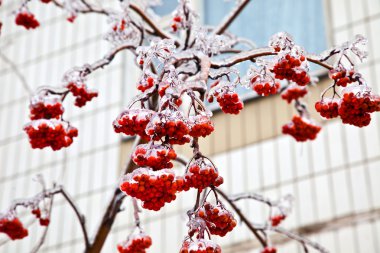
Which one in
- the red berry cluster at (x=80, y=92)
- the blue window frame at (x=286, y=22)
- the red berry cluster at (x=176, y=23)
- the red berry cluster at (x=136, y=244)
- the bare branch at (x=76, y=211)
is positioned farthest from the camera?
the blue window frame at (x=286, y=22)

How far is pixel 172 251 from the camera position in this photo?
922cm

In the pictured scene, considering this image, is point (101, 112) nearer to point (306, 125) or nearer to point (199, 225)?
point (306, 125)

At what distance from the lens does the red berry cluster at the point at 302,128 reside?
19.6ft

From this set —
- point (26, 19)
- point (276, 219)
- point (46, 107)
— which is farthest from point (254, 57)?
point (26, 19)

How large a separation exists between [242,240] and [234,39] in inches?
126

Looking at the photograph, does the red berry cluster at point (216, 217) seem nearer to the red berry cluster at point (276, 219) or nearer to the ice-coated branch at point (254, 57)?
the ice-coated branch at point (254, 57)

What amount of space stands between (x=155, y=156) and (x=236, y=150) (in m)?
6.01

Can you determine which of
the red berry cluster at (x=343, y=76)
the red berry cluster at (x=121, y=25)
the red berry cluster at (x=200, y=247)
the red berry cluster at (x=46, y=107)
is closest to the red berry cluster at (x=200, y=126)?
the red berry cluster at (x=200, y=247)

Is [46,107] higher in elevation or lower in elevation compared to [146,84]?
higher

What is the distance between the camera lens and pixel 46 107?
4762mm

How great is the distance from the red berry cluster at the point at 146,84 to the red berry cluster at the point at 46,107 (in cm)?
80

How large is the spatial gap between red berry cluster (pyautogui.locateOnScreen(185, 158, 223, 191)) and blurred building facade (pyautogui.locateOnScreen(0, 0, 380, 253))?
397 cm

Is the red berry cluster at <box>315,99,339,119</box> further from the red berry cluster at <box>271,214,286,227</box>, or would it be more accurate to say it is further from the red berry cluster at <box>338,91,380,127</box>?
the red berry cluster at <box>271,214,286,227</box>

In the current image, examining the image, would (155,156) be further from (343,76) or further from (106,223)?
(106,223)
